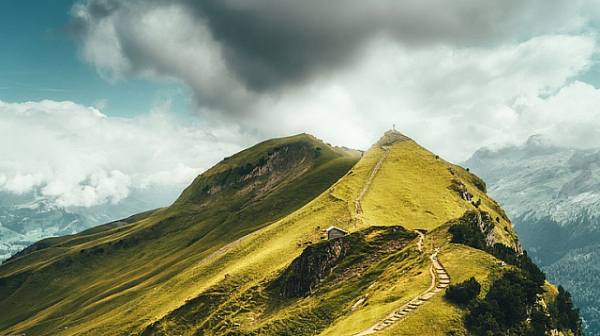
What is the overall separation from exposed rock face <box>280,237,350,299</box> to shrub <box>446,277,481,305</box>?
44.3 meters

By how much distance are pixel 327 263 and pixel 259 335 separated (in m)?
22.8

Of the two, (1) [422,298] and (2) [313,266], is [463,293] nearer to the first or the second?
(1) [422,298]

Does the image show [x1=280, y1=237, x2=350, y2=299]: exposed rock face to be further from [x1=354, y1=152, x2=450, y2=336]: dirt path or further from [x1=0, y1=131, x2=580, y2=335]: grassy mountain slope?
[x1=354, y1=152, x2=450, y2=336]: dirt path

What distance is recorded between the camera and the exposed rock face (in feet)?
290

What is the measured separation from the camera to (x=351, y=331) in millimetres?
47094

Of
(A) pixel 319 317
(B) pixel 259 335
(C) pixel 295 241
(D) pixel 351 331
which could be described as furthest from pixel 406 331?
(C) pixel 295 241

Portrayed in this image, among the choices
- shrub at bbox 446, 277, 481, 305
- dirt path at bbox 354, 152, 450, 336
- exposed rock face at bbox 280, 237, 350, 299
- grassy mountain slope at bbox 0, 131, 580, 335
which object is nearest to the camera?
dirt path at bbox 354, 152, 450, 336

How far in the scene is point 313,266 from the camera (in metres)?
89.5

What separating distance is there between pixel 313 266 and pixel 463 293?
4816 centimetres

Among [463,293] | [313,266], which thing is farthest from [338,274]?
[463,293]

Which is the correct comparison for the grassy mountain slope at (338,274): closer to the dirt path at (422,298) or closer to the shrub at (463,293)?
the dirt path at (422,298)

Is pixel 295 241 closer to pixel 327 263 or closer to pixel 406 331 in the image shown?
pixel 327 263

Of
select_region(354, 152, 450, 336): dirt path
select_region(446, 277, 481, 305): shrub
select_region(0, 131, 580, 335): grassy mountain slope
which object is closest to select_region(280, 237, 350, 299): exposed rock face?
select_region(0, 131, 580, 335): grassy mountain slope

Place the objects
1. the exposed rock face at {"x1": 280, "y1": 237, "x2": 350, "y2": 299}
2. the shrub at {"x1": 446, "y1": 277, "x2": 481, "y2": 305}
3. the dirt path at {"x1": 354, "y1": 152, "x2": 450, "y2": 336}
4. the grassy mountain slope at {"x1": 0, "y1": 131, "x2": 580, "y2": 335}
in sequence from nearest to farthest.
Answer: the dirt path at {"x1": 354, "y1": 152, "x2": 450, "y2": 336} < the shrub at {"x1": 446, "y1": 277, "x2": 481, "y2": 305} < the grassy mountain slope at {"x1": 0, "y1": 131, "x2": 580, "y2": 335} < the exposed rock face at {"x1": 280, "y1": 237, "x2": 350, "y2": 299}
